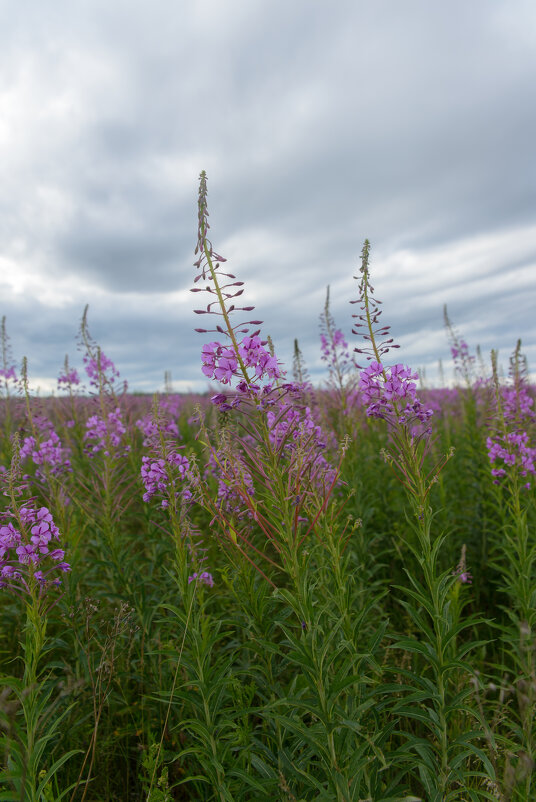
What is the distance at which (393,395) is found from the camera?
2.97 metres

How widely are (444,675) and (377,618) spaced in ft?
6.10

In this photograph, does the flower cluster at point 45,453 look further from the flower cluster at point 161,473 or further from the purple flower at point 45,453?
the flower cluster at point 161,473

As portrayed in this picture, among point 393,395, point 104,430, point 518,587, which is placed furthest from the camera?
point 104,430

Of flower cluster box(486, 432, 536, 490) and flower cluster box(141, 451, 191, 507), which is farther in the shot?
flower cluster box(486, 432, 536, 490)

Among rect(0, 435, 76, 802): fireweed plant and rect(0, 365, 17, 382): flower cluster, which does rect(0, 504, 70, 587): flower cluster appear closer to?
rect(0, 435, 76, 802): fireweed plant

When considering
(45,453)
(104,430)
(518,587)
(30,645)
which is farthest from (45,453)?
(518,587)

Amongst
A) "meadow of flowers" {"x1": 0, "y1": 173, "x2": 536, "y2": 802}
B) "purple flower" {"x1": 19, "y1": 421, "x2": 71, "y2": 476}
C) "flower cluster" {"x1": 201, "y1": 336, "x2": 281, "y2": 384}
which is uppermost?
"flower cluster" {"x1": 201, "y1": 336, "x2": 281, "y2": 384}

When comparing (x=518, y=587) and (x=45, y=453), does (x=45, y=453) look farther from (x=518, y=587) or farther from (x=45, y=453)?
(x=518, y=587)

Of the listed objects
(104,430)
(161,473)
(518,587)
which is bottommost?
(518,587)

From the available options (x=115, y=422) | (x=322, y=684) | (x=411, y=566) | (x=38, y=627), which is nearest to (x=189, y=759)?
(x=38, y=627)

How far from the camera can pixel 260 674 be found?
319cm

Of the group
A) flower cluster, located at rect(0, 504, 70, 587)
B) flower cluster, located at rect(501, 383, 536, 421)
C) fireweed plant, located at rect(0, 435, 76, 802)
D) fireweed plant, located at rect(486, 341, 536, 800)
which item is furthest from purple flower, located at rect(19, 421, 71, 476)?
flower cluster, located at rect(501, 383, 536, 421)

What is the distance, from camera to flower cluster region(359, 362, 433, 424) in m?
2.97

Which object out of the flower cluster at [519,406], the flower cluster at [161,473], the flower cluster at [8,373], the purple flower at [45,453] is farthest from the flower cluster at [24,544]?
the flower cluster at [8,373]
